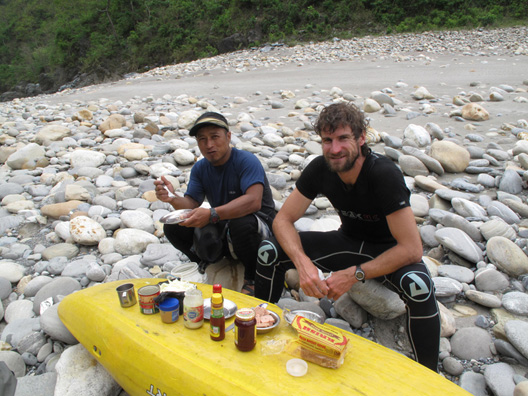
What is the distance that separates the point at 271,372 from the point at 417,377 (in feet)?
2.13

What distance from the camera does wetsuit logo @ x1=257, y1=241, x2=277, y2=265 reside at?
2.60 metres

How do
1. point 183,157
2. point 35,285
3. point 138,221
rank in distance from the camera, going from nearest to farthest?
point 35,285, point 138,221, point 183,157

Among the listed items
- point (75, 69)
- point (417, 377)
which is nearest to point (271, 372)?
point (417, 377)

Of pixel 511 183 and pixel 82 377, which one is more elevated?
pixel 82 377

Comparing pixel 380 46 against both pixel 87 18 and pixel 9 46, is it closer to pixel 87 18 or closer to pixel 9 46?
pixel 87 18

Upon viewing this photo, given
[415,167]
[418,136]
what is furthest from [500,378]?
[418,136]

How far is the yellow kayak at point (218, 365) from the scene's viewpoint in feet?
5.64

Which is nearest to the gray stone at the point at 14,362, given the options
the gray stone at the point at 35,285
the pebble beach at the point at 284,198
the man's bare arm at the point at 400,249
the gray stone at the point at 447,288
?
the pebble beach at the point at 284,198

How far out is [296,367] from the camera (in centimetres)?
180

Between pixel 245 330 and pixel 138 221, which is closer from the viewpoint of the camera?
pixel 245 330

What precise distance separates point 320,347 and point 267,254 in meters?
0.88

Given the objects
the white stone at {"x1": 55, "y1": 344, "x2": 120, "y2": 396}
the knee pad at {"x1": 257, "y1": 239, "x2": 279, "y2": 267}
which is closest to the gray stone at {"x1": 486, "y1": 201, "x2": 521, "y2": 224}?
the knee pad at {"x1": 257, "y1": 239, "x2": 279, "y2": 267}

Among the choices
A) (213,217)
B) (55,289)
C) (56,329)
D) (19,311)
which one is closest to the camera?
(56,329)

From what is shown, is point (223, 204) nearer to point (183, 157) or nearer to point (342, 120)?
point (342, 120)
